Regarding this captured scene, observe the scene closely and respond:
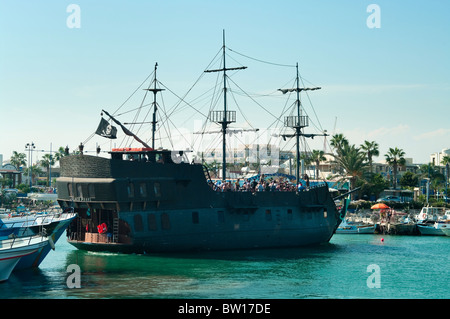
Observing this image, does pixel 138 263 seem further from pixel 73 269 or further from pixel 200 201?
pixel 200 201

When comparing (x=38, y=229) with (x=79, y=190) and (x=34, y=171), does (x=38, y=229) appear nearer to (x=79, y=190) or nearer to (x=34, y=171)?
(x=79, y=190)

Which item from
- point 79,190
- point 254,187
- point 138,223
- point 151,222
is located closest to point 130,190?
point 138,223

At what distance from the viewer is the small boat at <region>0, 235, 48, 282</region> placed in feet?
→ 85.7

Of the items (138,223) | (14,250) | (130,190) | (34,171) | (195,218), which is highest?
(34,171)

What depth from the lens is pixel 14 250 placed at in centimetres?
2642

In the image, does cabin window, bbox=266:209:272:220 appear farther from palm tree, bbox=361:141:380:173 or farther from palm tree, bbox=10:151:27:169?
palm tree, bbox=10:151:27:169

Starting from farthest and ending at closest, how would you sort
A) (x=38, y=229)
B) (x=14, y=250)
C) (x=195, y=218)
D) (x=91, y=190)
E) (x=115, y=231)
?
1. (x=195, y=218)
2. (x=115, y=231)
3. (x=91, y=190)
4. (x=38, y=229)
5. (x=14, y=250)

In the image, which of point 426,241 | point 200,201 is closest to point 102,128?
point 200,201

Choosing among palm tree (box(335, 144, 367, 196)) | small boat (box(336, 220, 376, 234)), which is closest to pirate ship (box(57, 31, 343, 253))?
small boat (box(336, 220, 376, 234))

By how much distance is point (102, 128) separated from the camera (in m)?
36.0

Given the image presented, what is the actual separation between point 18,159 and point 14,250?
303ft

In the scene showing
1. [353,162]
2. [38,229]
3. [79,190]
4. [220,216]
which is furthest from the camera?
[353,162]

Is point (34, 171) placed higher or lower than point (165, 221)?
higher
